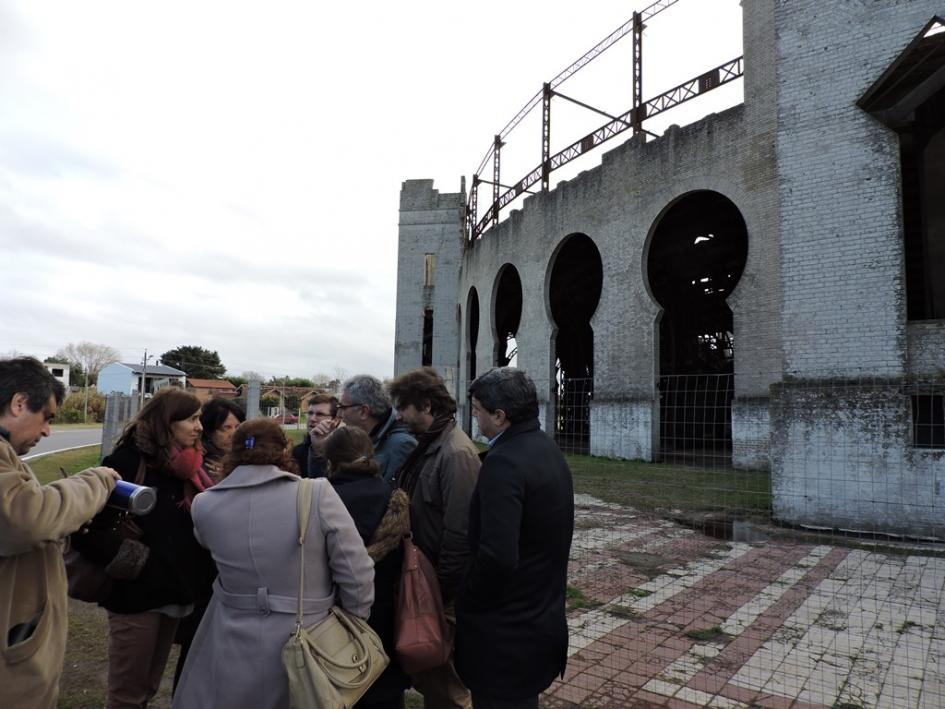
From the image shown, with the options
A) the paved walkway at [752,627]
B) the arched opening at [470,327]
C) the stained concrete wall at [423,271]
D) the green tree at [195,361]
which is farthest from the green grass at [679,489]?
the green tree at [195,361]

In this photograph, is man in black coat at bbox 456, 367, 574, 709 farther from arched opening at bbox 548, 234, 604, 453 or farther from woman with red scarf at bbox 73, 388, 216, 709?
arched opening at bbox 548, 234, 604, 453

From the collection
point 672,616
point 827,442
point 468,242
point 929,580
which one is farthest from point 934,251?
point 468,242

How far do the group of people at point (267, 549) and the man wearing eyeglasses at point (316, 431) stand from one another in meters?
1.00

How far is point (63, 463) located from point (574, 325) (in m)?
22.9

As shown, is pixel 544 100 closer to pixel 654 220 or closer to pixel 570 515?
pixel 654 220

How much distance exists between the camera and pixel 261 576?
6.88ft

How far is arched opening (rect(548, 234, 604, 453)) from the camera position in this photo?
71.8 feet

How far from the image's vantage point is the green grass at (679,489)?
32.9 feet

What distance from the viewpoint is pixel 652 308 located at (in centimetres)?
1683

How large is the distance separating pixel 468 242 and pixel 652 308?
16.0 meters

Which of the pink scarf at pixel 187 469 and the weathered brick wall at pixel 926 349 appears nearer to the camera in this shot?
the pink scarf at pixel 187 469

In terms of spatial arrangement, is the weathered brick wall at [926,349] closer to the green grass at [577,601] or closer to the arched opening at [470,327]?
the green grass at [577,601]

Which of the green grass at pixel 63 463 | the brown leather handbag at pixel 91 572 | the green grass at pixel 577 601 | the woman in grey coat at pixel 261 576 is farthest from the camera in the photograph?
the green grass at pixel 63 463

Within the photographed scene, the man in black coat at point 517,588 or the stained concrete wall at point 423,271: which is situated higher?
the stained concrete wall at point 423,271
